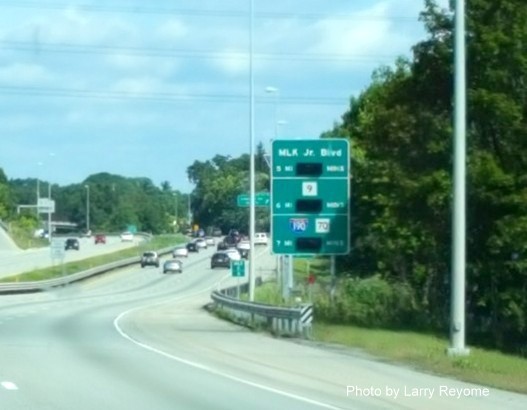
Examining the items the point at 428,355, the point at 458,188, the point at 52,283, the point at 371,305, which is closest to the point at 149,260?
the point at 52,283

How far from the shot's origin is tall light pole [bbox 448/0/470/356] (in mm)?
28469

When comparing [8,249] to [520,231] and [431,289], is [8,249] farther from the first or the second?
[520,231]

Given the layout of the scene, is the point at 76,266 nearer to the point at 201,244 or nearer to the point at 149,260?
the point at 149,260

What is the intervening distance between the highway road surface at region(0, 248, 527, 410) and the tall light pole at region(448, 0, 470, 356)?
170cm

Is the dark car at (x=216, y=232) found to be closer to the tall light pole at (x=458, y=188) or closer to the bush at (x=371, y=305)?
the bush at (x=371, y=305)

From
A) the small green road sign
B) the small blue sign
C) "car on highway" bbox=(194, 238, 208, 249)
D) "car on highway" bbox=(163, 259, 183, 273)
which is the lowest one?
"car on highway" bbox=(163, 259, 183, 273)

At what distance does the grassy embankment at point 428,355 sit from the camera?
2480cm

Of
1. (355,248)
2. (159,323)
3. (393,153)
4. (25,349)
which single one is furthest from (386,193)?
(355,248)

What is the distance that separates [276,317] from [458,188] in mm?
→ 13048

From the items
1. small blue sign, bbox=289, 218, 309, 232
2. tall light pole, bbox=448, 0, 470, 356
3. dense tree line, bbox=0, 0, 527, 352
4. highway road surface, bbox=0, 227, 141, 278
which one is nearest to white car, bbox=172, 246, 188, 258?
highway road surface, bbox=0, 227, 141, 278

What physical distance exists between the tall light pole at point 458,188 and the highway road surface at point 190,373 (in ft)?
5.57

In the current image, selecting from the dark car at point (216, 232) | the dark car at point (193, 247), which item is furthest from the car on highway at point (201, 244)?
the dark car at point (216, 232)

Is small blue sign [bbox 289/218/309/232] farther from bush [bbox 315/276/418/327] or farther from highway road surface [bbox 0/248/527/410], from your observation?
bush [bbox 315/276/418/327]

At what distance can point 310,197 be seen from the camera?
4059 centimetres
